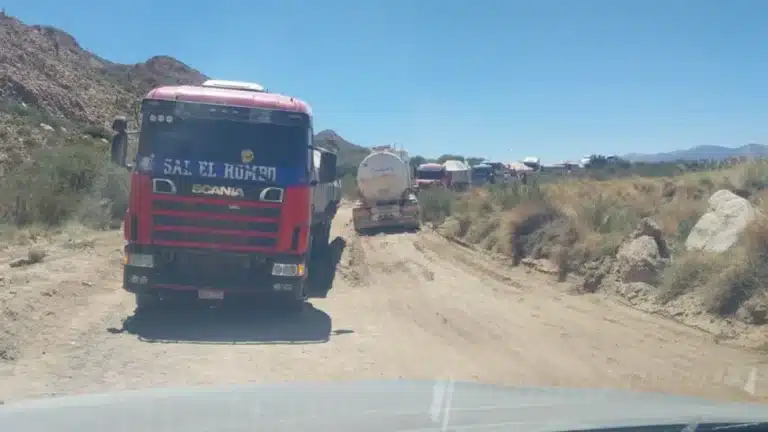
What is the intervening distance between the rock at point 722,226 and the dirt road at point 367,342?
2.05m

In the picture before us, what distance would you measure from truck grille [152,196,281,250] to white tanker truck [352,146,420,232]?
16048 mm

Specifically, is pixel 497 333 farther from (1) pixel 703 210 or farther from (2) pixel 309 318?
(1) pixel 703 210

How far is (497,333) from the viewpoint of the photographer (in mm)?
11461

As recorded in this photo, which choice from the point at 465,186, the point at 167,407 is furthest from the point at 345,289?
the point at 465,186

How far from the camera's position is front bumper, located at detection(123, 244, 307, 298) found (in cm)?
1148

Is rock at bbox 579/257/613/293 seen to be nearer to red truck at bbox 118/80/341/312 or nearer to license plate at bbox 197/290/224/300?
red truck at bbox 118/80/341/312

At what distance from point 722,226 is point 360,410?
1163 centimetres

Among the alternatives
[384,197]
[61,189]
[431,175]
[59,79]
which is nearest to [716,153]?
[431,175]

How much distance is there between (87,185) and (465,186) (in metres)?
25.8

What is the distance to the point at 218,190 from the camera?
1152cm

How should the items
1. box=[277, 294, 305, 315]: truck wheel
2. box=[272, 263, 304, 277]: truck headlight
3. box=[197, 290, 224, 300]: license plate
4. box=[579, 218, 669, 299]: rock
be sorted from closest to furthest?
box=[197, 290, 224, 300]: license plate → box=[272, 263, 304, 277]: truck headlight → box=[277, 294, 305, 315]: truck wheel → box=[579, 218, 669, 299]: rock

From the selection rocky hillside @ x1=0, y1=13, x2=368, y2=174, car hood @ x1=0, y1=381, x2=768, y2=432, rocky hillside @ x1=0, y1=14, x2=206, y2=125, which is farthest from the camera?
rocky hillside @ x1=0, y1=14, x2=206, y2=125

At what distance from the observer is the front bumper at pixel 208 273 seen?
11477mm

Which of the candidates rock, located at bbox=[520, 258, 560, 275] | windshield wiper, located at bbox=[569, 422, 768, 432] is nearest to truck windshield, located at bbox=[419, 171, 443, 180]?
rock, located at bbox=[520, 258, 560, 275]
